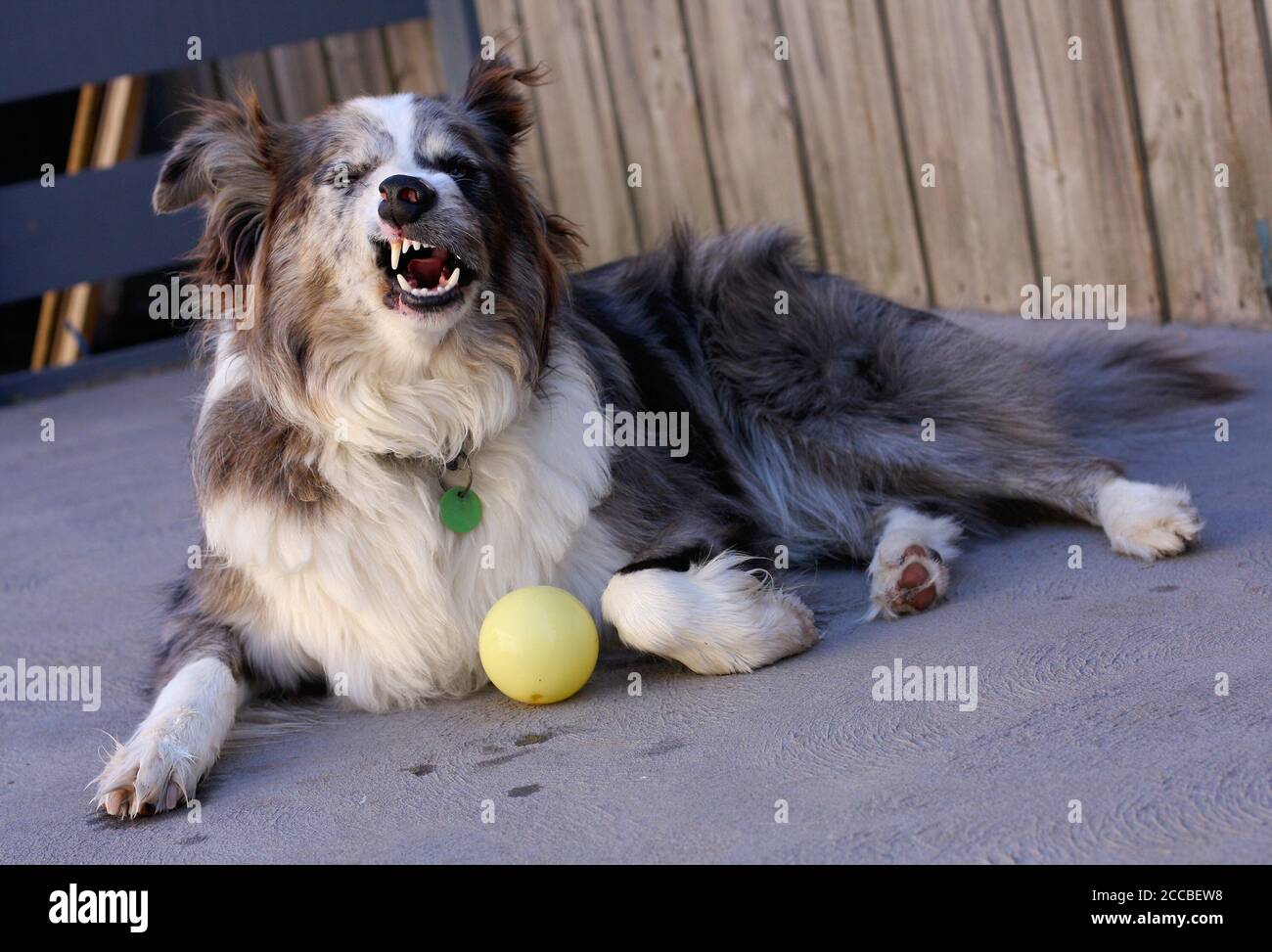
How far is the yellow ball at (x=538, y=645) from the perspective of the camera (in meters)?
3.53

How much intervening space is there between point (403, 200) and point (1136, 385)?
115 inches

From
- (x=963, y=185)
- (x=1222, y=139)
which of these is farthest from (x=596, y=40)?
(x=1222, y=139)

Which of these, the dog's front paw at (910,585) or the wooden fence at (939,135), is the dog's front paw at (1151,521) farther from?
the wooden fence at (939,135)

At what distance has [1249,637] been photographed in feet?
A: 10.6

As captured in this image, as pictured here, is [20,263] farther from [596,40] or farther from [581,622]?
[581,622]

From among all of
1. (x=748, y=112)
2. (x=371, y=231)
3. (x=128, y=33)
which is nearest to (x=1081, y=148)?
(x=748, y=112)

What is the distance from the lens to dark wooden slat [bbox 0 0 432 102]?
28.8 ft

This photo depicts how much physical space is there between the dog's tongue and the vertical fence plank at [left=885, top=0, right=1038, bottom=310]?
366 cm

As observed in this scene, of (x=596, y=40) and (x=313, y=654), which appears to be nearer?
(x=313, y=654)

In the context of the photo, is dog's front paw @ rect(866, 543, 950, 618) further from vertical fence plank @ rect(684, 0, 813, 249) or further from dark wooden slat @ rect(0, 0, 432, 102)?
dark wooden slat @ rect(0, 0, 432, 102)

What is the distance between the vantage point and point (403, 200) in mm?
3518

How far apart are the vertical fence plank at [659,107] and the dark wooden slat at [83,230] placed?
2.81m

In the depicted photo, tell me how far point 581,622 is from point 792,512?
1.30 metres

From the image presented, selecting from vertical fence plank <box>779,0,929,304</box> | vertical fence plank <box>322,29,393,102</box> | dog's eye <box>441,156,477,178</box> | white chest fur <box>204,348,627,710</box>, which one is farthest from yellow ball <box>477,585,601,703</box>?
vertical fence plank <box>322,29,393,102</box>
